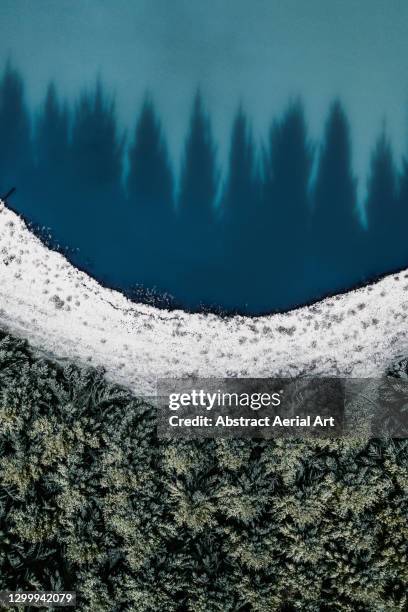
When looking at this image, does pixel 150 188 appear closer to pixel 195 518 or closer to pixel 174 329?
pixel 174 329

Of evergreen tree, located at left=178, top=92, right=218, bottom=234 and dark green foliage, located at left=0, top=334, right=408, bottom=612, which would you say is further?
evergreen tree, located at left=178, top=92, right=218, bottom=234

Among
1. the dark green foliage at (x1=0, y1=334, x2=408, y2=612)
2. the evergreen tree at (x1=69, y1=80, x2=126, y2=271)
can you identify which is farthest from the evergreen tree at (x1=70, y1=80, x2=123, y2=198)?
the dark green foliage at (x1=0, y1=334, x2=408, y2=612)

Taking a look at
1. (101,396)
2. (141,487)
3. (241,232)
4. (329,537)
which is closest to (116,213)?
(241,232)

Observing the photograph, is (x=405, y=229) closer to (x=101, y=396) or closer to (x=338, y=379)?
(x=338, y=379)

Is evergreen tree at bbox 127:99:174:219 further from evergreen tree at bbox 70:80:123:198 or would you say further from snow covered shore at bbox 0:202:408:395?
snow covered shore at bbox 0:202:408:395

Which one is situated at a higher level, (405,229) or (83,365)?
(405,229)

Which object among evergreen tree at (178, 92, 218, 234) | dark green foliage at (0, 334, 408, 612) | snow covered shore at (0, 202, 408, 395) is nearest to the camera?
dark green foliage at (0, 334, 408, 612)
